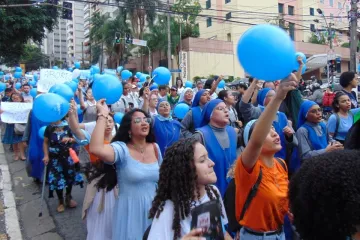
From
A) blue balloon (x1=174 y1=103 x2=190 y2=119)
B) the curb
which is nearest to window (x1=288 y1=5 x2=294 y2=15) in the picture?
blue balloon (x1=174 y1=103 x2=190 y2=119)

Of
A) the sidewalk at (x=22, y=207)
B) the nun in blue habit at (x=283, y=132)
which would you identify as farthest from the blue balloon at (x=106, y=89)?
the sidewalk at (x=22, y=207)

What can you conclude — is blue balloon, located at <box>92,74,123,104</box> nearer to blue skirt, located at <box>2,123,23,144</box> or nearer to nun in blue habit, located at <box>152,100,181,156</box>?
→ nun in blue habit, located at <box>152,100,181,156</box>

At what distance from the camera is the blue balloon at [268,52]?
6.13ft

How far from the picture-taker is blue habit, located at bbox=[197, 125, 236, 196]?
152 inches

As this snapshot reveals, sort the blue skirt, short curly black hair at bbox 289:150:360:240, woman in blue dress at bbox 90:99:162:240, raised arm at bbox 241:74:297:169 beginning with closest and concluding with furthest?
short curly black hair at bbox 289:150:360:240, raised arm at bbox 241:74:297:169, woman in blue dress at bbox 90:99:162:240, the blue skirt

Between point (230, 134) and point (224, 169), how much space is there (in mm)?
474

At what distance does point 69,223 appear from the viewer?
518 cm

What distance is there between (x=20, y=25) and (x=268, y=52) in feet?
66.6

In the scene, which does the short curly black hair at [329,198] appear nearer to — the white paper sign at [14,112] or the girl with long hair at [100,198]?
the girl with long hair at [100,198]

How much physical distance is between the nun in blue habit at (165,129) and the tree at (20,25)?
54.3ft

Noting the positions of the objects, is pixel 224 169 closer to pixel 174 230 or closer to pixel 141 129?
pixel 141 129

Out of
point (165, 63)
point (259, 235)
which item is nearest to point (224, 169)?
point (259, 235)

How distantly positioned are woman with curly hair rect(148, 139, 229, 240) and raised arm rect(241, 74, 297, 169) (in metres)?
0.27

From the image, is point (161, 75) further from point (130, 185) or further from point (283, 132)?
point (130, 185)
